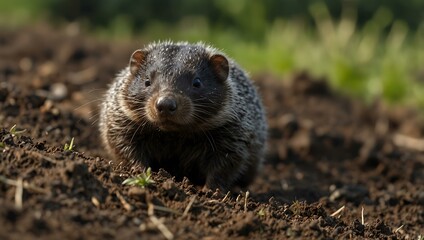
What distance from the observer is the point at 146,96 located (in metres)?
5.86

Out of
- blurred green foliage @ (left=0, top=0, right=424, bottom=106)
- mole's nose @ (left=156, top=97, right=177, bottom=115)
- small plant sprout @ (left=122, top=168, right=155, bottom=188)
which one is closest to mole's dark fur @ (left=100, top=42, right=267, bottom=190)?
mole's nose @ (left=156, top=97, right=177, bottom=115)

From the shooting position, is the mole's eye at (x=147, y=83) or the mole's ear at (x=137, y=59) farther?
the mole's ear at (x=137, y=59)

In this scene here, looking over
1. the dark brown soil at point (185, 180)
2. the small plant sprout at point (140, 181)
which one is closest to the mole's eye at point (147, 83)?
the dark brown soil at point (185, 180)

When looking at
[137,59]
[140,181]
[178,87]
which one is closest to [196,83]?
[178,87]

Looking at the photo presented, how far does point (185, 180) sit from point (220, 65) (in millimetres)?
1438

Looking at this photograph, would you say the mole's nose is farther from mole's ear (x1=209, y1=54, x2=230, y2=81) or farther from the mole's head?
mole's ear (x1=209, y1=54, x2=230, y2=81)

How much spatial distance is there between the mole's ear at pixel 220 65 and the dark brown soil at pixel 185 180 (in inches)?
40.6

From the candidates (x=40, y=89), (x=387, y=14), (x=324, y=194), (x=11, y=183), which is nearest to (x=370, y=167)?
(x=324, y=194)

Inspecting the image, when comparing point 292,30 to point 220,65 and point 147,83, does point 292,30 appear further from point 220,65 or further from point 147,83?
point 147,83

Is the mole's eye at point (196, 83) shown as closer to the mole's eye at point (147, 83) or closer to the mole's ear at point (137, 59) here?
the mole's eye at point (147, 83)

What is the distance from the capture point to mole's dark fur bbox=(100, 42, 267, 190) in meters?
5.88

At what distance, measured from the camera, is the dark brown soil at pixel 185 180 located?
4016 millimetres

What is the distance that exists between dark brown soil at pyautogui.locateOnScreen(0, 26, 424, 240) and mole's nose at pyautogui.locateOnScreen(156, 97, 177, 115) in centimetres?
48

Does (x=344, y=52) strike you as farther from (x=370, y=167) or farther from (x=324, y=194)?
(x=324, y=194)
